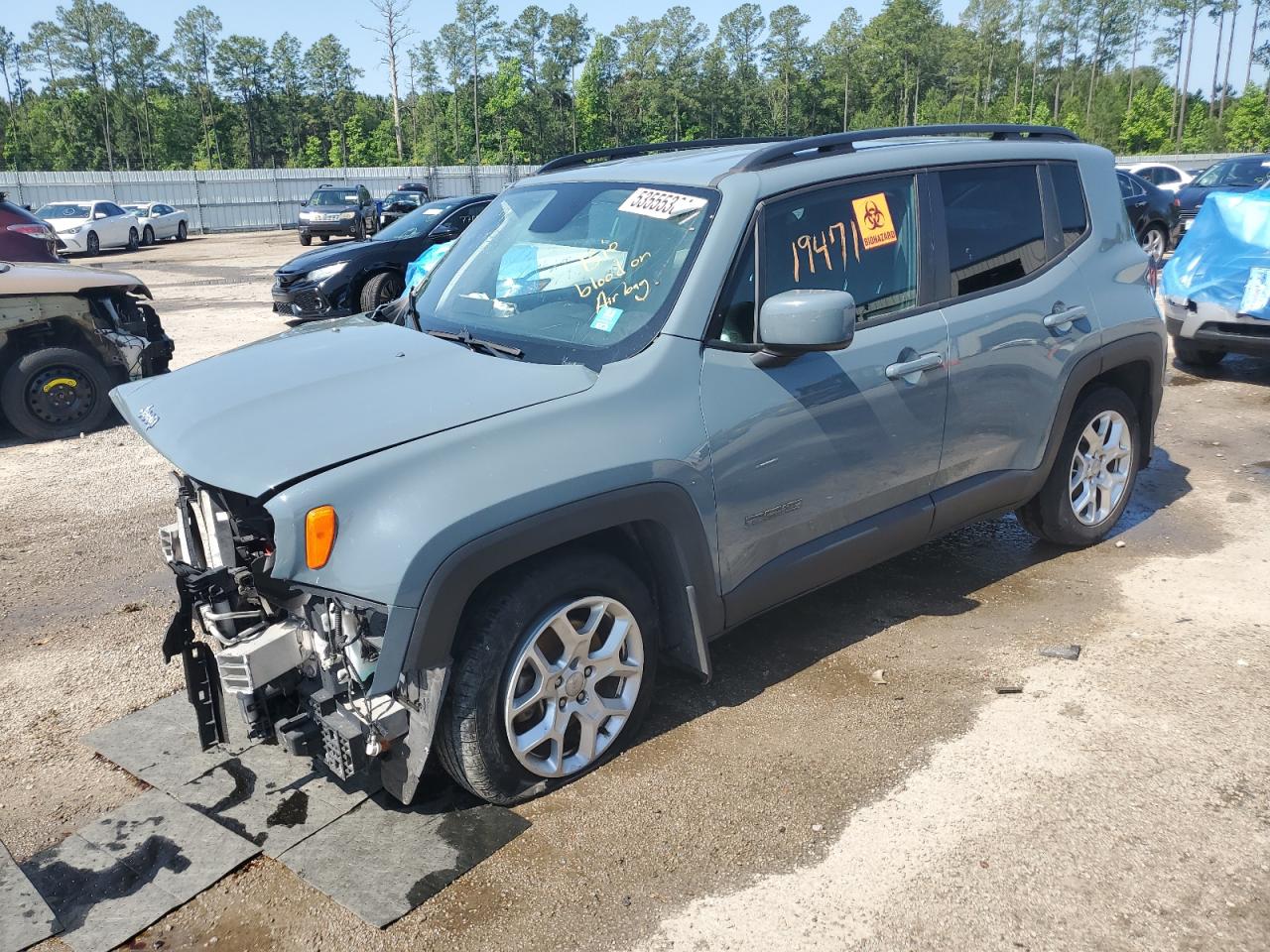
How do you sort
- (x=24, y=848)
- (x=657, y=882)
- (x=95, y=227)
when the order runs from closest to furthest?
(x=657, y=882)
(x=24, y=848)
(x=95, y=227)

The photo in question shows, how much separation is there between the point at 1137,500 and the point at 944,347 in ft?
8.71

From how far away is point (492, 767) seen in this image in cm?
302

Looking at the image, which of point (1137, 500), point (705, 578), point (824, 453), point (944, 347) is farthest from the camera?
point (1137, 500)

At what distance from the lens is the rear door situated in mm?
4055

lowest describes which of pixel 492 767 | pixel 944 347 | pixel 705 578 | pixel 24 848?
pixel 24 848

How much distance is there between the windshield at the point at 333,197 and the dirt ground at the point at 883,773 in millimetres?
27279

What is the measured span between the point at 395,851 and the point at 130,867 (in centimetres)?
75

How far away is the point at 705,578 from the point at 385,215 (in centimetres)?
3011

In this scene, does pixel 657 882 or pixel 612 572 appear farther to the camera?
pixel 612 572

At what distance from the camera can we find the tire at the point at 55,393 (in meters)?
7.61

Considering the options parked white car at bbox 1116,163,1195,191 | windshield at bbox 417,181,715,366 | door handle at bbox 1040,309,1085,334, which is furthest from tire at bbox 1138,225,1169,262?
windshield at bbox 417,181,715,366

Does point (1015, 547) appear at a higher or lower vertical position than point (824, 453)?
lower

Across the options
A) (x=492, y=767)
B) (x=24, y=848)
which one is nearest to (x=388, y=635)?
(x=492, y=767)

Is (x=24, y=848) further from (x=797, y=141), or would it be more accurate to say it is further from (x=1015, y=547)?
(x=1015, y=547)
